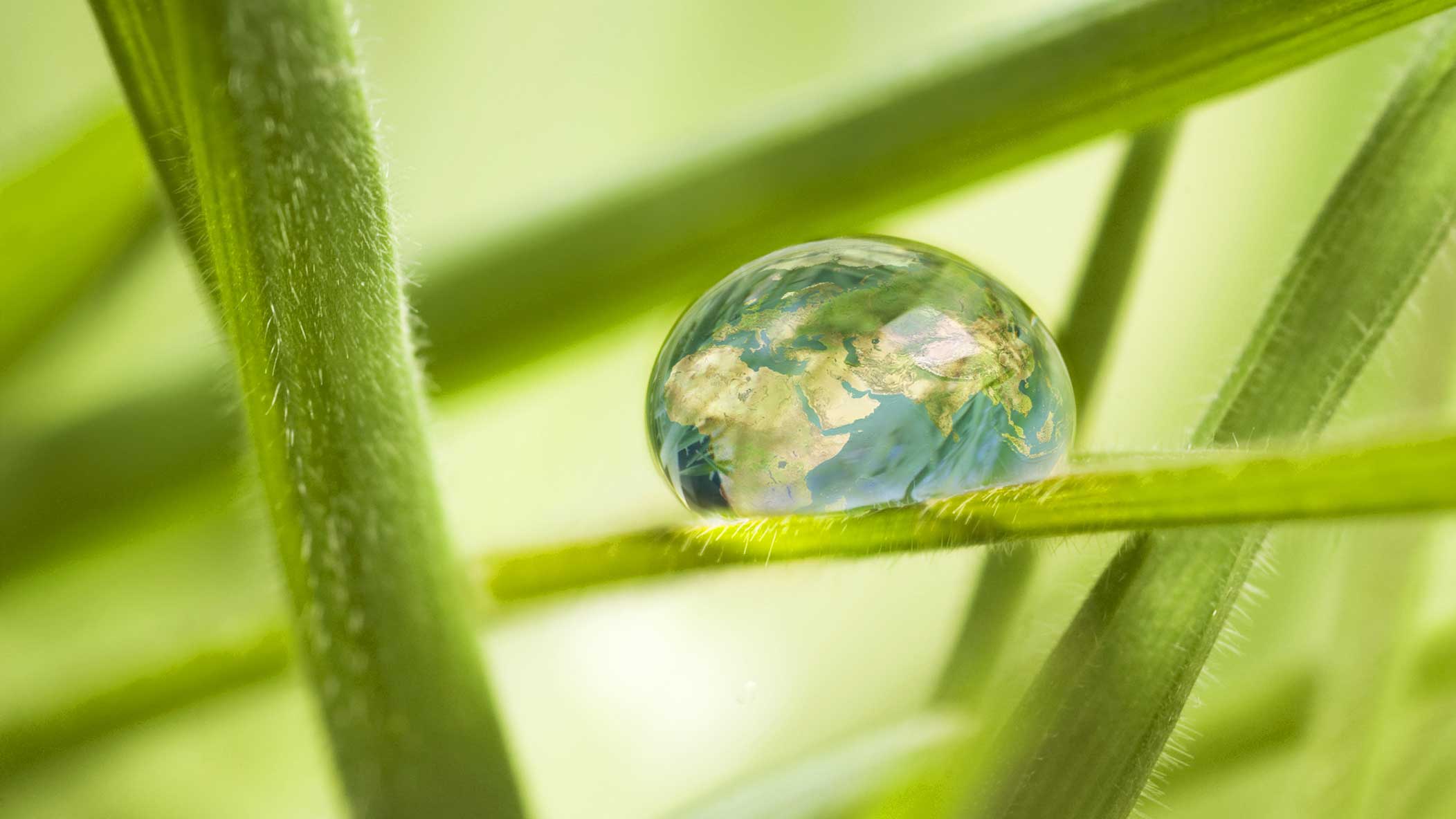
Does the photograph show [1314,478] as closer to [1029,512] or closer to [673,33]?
[1029,512]

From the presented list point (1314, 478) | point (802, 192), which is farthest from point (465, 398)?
point (1314, 478)

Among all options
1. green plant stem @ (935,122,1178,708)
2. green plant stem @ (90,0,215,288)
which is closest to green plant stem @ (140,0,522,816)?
green plant stem @ (90,0,215,288)

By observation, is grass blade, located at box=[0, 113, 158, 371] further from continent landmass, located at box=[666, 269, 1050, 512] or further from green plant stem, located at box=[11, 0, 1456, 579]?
continent landmass, located at box=[666, 269, 1050, 512]

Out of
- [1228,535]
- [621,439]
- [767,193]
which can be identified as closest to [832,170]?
[767,193]

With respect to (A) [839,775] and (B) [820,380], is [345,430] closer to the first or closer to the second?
(B) [820,380]

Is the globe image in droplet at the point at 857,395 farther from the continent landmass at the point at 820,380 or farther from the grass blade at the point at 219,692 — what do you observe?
the grass blade at the point at 219,692

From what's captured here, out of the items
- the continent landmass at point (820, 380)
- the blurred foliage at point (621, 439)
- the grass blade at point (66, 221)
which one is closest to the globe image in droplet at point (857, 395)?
the continent landmass at point (820, 380)
